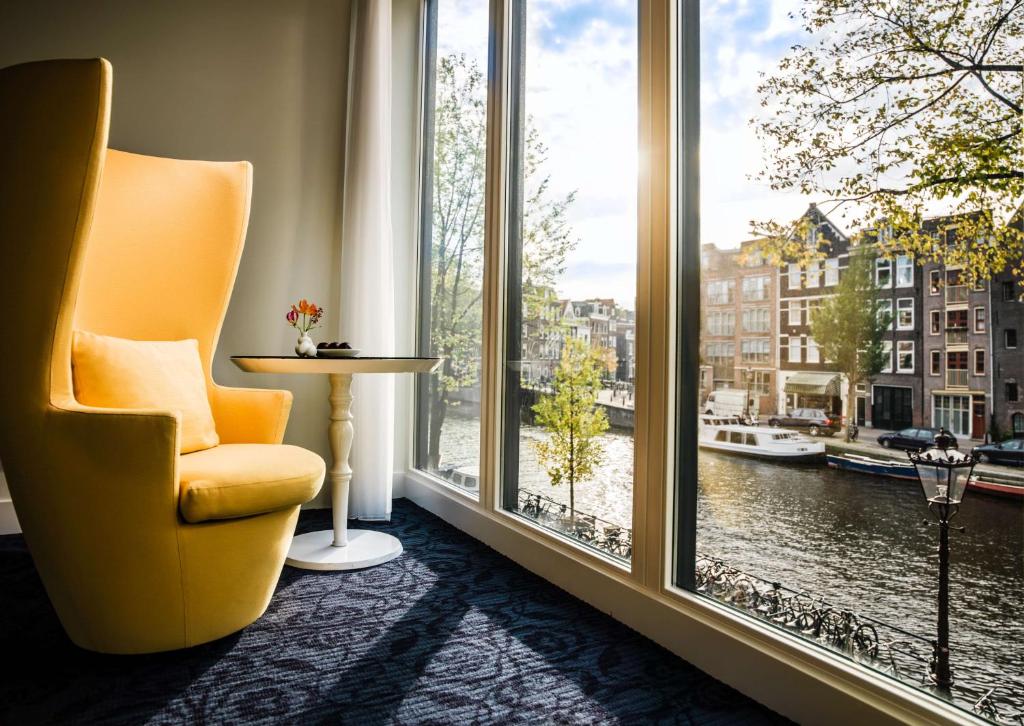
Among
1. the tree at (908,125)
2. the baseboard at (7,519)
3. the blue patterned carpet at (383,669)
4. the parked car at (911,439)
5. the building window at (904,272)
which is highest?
the tree at (908,125)

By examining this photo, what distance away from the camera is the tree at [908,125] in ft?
3.87

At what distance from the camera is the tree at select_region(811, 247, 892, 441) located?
134cm

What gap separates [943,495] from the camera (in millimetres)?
1240

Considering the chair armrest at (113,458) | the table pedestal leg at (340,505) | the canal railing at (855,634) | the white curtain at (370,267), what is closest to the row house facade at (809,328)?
the canal railing at (855,634)

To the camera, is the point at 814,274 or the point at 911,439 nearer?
the point at 911,439

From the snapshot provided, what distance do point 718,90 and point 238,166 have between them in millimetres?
1992

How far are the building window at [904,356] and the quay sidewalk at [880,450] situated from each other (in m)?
0.13

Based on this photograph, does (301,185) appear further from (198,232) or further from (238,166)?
(198,232)

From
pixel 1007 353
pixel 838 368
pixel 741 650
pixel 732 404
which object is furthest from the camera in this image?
pixel 732 404

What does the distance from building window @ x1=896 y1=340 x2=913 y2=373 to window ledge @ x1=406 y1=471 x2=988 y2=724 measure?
2.02ft

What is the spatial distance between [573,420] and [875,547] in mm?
1073

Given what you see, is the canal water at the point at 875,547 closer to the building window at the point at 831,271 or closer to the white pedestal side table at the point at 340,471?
the building window at the point at 831,271

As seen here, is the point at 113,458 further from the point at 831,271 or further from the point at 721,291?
the point at 831,271

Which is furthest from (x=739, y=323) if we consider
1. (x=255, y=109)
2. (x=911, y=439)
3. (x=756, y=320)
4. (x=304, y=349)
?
(x=255, y=109)
